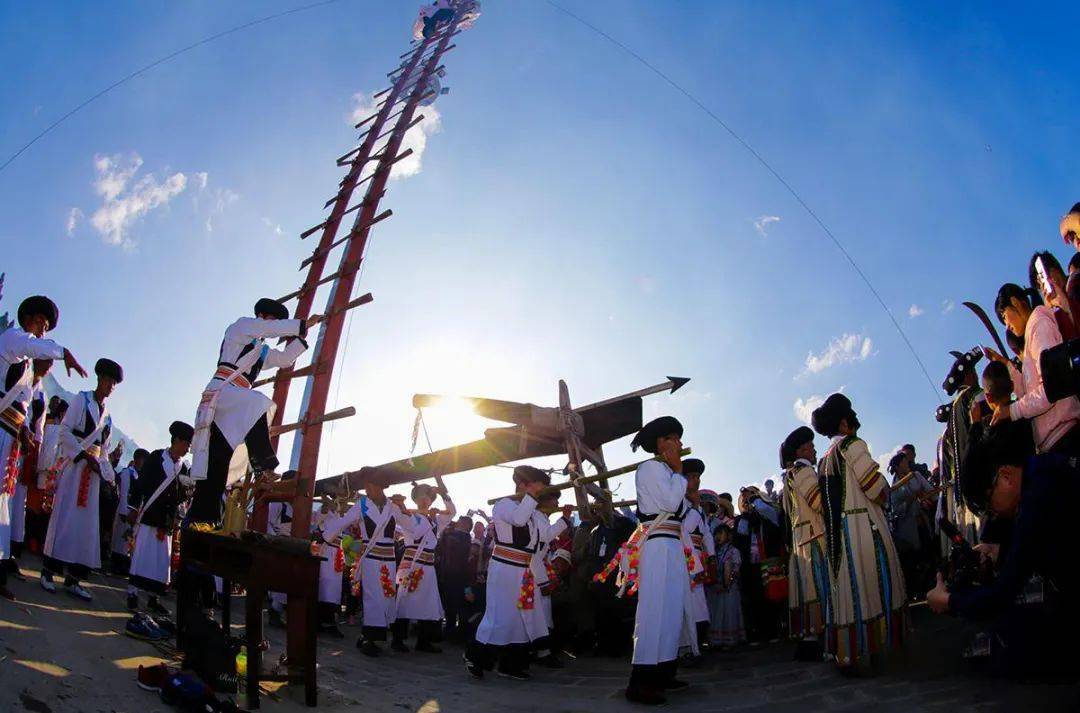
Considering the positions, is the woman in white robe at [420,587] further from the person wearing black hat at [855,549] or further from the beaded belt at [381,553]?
the person wearing black hat at [855,549]

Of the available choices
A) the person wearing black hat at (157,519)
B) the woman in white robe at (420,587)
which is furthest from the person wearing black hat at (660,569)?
the person wearing black hat at (157,519)

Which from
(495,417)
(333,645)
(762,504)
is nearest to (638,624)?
(762,504)

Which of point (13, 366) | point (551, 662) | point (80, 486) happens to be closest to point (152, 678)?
point (13, 366)

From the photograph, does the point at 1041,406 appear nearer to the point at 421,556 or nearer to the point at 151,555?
the point at 151,555

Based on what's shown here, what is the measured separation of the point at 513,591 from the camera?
23.7ft

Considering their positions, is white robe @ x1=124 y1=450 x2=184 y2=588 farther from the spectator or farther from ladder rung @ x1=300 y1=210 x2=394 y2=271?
the spectator

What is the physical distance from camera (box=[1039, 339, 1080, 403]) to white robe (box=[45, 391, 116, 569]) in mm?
7777

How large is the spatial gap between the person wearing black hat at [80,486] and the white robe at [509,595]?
3872 millimetres

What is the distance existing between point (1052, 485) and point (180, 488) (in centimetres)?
778

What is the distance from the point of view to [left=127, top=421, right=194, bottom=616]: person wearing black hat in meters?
7.01

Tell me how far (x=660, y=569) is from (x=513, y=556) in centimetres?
242

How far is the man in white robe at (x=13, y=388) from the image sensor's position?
17.1ft

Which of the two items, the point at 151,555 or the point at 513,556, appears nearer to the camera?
the point at 151,555

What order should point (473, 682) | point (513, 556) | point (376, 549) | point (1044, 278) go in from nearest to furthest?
point (1044, 278) → point (473, 682) → point (513, 556) → point (376, 549)
